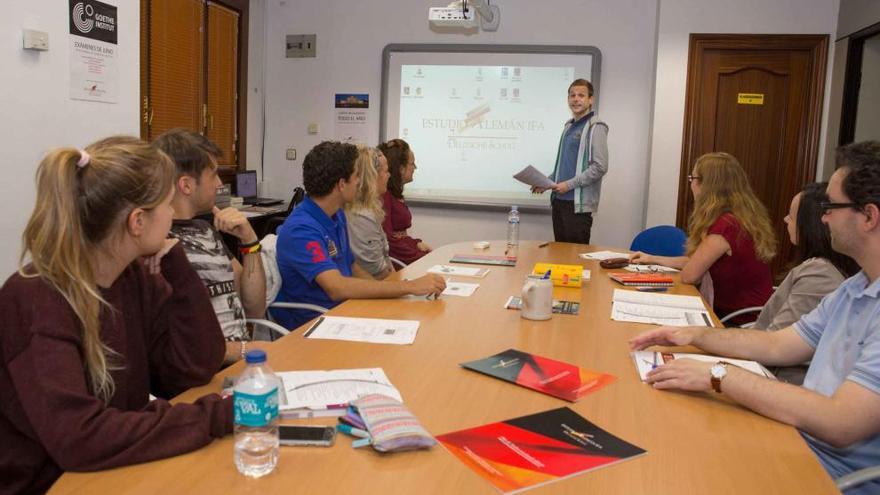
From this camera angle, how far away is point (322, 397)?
144 centimetres

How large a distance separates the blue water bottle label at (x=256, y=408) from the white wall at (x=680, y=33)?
4.89 metres

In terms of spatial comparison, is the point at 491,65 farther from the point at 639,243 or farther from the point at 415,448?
the point at 415,448

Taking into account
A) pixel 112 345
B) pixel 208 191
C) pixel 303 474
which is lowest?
pixel 303 474

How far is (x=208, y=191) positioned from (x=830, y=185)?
1.82 metres

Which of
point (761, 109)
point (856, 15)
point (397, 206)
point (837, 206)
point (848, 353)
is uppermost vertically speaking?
point (856, 15)

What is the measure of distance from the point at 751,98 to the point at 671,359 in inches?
169

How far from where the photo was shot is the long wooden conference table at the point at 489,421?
3.69 ft

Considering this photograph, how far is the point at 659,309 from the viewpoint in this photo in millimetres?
2502

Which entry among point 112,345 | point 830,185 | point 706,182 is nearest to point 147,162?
point 112,345

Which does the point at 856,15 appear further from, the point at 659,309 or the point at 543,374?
the point at 543,374

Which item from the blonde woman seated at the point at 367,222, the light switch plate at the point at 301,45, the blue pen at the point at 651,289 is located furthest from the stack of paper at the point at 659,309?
the light switch plate at the point at 301,45

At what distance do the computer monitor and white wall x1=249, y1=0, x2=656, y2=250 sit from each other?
355 millimetres

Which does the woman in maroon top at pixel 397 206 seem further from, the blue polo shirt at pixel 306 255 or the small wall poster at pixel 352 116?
the small wall poster at pixel 352 116

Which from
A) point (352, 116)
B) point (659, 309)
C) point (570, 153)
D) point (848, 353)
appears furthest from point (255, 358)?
point (352, 116)
